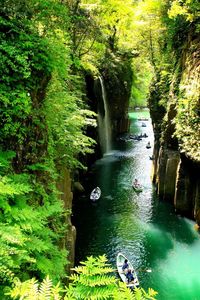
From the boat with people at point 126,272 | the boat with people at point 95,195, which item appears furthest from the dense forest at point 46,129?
the boat with people at point 95,195

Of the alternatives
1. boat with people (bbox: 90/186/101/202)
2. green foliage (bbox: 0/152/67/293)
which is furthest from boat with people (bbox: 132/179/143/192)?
green foliage (bbox: 0/152/67/293)

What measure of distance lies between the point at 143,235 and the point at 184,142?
6490 millimetres

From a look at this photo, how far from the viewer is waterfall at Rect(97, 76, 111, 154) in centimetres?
3578

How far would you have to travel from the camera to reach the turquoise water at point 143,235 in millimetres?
15047

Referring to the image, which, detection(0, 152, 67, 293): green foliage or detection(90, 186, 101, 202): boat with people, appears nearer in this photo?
detection(0, 152, 67, 293): green foliage

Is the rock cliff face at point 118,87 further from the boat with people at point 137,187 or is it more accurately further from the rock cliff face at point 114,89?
the boat with people at point 137,187

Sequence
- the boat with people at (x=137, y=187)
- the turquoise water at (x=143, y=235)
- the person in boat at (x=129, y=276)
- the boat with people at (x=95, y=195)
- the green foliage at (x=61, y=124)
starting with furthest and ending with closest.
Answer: the boat with people at (x=137, y=187) → the boat with people at (x=95, y=195) → the turquoise water at (x=143, y=235) → the person in boat at (x=129, y=276) → the green foliage at (x=61, y=124)

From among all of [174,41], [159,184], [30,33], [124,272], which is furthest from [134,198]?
[30,33]

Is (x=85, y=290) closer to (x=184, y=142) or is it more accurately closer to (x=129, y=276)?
(x=129, y=276)

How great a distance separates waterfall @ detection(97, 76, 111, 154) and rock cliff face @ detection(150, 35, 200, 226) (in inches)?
451

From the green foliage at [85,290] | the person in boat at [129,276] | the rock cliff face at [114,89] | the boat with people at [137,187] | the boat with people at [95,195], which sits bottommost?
the person in boat at [129,276]

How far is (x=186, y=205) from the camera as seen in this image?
21.3 m

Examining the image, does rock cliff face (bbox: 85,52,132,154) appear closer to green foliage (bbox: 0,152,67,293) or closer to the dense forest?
the dense forest

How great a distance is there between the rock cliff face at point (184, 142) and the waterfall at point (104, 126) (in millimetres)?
11452
